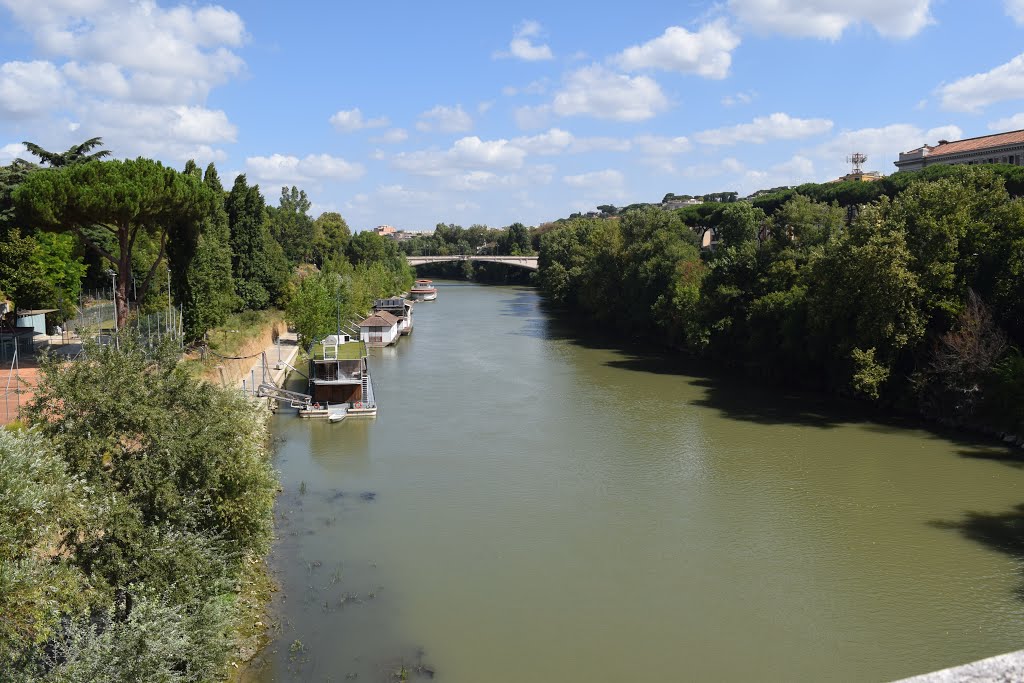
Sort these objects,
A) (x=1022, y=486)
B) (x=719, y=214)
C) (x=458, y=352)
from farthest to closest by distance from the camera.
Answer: (x=719, y=214)
(x=458, y=352)
(x=1022, y=486)

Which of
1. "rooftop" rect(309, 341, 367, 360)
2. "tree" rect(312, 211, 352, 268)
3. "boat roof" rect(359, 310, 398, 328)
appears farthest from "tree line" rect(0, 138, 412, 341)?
"tree" rect(312, 211, 352, 268)

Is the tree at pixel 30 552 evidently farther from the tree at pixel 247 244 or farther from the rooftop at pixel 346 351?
the tree at pixel 247 244

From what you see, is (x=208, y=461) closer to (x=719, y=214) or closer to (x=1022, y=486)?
(x=1022, y=486)

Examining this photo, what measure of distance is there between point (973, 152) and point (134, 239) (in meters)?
52.3

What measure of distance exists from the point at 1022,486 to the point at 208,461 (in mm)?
17934

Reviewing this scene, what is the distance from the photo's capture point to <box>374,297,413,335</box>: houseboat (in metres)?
50.6

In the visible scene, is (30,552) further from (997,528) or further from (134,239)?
(134,239)

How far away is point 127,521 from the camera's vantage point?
962 centimetres

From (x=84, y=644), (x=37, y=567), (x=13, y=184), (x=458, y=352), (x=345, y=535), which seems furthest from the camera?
(x=458, y=352)

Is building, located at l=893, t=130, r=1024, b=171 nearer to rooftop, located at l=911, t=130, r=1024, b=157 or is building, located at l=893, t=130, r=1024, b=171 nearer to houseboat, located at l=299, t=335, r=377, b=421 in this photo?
rooftop, located at l=911, t=130, r=1024, b=157

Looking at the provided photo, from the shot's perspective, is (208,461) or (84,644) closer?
(84,644)

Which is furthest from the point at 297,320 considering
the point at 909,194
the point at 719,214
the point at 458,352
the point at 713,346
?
the point at 719,214

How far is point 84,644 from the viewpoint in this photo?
332 inches

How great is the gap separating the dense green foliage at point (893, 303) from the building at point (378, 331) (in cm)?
1736
